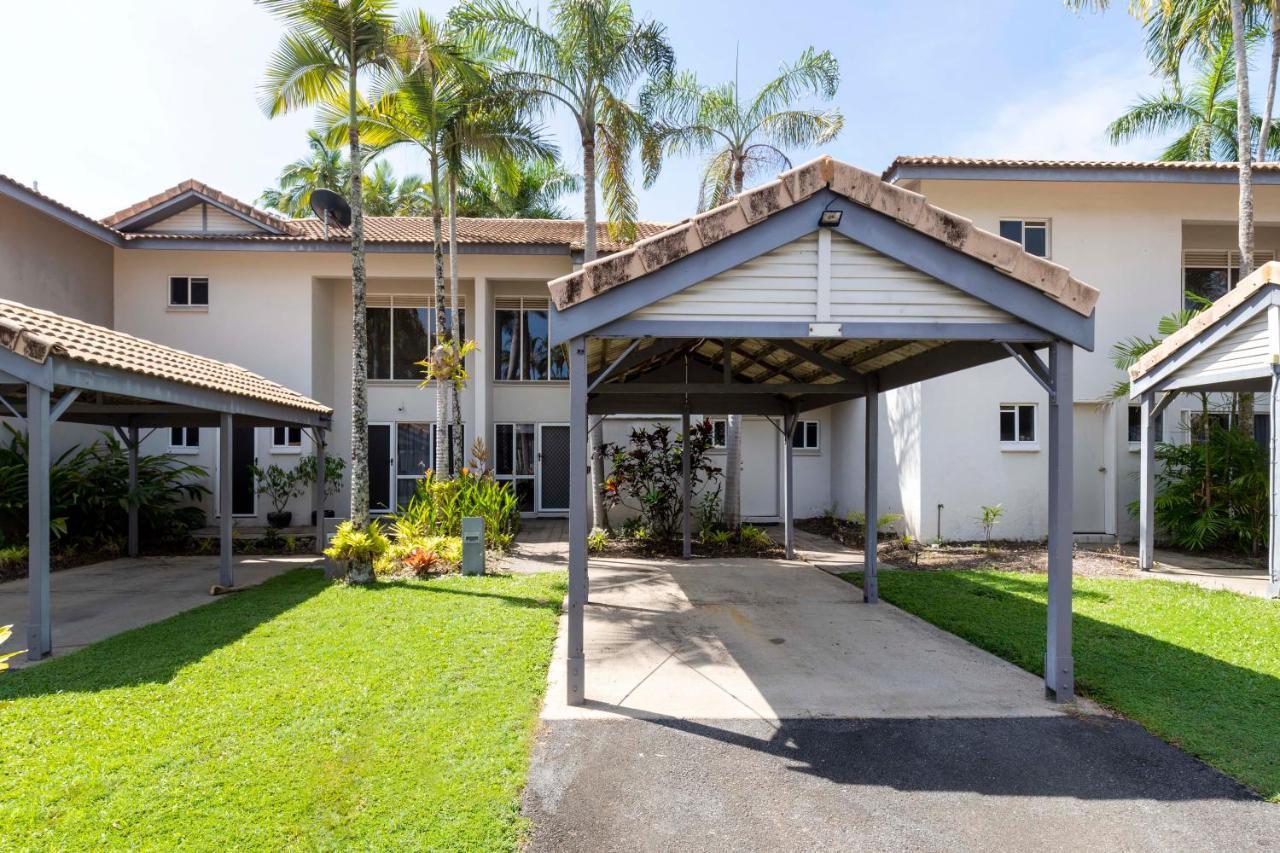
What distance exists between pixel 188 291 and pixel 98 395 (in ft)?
21.9

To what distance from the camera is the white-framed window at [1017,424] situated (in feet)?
40.0

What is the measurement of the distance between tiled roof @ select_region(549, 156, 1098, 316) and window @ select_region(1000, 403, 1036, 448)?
838cm

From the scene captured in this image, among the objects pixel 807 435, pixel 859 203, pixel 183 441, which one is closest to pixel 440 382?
pixel 183 441

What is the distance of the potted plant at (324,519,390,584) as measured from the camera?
859cm

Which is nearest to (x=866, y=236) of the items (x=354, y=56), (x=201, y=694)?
(x=201, y=694)

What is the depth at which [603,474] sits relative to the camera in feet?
42.2

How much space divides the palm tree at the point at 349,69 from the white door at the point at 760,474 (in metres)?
8.63

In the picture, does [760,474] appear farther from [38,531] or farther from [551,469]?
[38,531]

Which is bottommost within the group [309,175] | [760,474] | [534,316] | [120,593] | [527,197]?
[120,593]

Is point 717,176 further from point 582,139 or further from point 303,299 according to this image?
point 303,299

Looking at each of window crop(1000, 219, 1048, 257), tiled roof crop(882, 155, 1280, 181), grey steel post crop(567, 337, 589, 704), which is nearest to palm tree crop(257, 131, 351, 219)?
tiled roof crop(882, 155, 1280, 181)

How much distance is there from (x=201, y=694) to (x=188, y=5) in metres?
7.94

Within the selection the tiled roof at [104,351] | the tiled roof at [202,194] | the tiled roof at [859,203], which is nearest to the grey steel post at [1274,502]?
the tiled roof at [859,203]

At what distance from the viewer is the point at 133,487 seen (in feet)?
36.0
